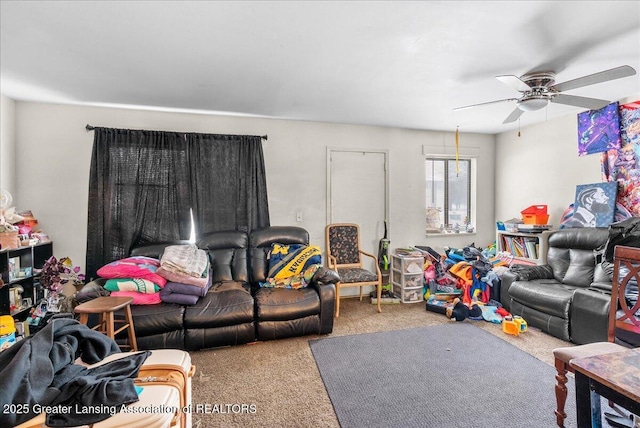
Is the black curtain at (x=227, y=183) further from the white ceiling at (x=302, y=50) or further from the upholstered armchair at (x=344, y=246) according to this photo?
the upholstered armchair at (x=344, y=246)

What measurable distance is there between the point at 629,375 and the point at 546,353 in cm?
164

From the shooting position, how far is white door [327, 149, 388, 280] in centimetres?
433

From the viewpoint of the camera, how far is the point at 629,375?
1242 millimetres

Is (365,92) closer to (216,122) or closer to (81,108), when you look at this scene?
(216,122)

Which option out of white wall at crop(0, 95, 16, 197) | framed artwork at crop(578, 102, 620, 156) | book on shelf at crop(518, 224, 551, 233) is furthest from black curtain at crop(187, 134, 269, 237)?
framed artwork at crop(578, 102, 620, 156)

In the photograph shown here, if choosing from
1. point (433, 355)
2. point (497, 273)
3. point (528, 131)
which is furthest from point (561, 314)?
point (528, 131)

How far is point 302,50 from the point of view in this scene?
2.18 m

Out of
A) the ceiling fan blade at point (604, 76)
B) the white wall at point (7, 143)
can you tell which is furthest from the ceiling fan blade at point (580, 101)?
the white wall at point (7, 143)

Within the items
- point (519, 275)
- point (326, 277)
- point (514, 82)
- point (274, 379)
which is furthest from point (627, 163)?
point (274, 379)

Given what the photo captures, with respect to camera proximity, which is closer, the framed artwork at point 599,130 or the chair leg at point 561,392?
the chair leg at point 561,392

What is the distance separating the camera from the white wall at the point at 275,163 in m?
3.33

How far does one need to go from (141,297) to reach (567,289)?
13.5 feet

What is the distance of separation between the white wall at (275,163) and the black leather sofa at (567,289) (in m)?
1.43

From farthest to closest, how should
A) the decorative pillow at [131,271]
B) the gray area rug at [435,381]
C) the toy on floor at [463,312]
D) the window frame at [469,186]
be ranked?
the window frame at [469,186] → the toy on floor at [463,312] → the decorative pillow at [131,271] → the gray area rug at [435,381]
